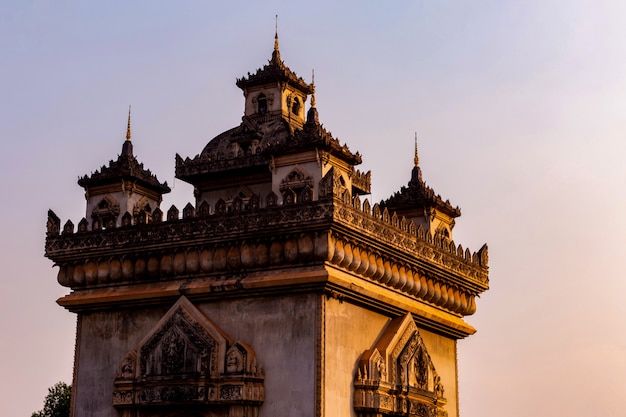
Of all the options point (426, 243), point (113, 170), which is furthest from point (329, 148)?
point (113, 170)

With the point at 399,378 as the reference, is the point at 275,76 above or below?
above

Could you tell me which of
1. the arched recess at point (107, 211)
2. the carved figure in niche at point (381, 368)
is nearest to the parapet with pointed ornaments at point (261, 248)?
the arched recess at point (107, 211)

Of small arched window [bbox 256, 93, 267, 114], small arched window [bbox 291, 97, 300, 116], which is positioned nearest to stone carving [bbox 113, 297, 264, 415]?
small arched window [bbox 256, 93, 267, 114]

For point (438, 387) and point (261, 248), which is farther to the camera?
point (438, 387)

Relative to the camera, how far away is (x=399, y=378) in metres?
26.5

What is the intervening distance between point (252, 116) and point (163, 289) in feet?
19.7

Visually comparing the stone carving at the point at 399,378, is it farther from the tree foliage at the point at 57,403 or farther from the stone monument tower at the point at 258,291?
the tree foliage at the point at 57,403

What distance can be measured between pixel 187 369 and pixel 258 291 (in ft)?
7.72

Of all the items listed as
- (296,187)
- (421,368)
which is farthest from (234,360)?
(421,368)

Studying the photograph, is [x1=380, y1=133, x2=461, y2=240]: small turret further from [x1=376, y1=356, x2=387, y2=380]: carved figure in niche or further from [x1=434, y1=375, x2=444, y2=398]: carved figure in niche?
[x1=376, y1=356, x2=387, y2=380]: carved figure in niche

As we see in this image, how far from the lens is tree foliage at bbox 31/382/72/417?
5300cm

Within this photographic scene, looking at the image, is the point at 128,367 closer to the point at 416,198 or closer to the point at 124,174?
the point at 124,174

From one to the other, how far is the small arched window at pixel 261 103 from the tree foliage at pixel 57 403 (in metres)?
26.8

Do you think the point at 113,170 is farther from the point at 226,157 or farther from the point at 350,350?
the point at 350,350
